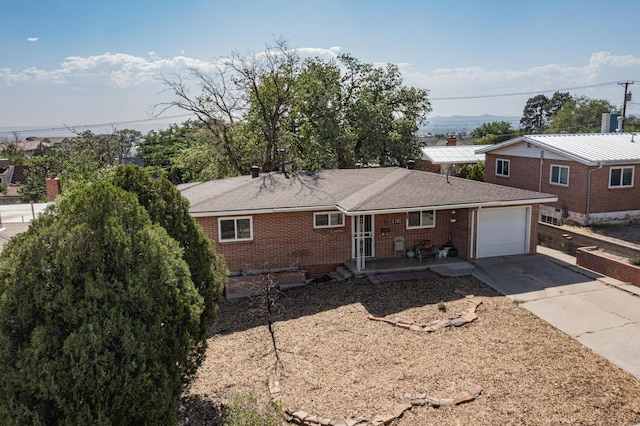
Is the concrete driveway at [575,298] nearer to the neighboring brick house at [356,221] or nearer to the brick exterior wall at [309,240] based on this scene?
the neighboring brick house at [356,221]

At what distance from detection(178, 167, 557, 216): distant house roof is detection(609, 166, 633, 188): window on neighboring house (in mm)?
6008

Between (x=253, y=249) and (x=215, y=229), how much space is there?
1457 millimetres

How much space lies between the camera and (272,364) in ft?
31.3

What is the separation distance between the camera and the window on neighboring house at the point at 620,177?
20594 mm

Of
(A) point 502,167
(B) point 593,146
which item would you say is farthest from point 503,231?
(A) point 502,167

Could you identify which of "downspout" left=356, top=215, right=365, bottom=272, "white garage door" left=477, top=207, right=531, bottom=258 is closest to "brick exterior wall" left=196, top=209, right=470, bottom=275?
"downspout" left=356, top=215, right=365, bottom=272

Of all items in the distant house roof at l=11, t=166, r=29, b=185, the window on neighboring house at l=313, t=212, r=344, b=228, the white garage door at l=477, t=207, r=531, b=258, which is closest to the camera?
the window on neighboring house at l=313, t=212, r=344, b=228

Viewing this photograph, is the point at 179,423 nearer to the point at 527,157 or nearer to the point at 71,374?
the point at 71,374

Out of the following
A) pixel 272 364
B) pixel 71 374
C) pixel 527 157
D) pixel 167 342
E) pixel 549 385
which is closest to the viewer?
pixel 71 374

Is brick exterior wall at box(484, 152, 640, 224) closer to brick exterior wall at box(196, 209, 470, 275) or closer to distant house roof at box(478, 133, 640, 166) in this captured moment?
distant house roof at box(478, 133, 640, 166)

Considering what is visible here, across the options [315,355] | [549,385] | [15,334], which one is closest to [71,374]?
[15,334]

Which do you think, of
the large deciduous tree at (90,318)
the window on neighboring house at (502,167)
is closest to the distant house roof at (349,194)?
the large deciduous tree at (90,318)

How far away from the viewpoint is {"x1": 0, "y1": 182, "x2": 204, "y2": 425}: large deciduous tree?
5.34 m

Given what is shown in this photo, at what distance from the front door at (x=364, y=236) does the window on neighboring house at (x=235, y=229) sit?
369 centimetres
